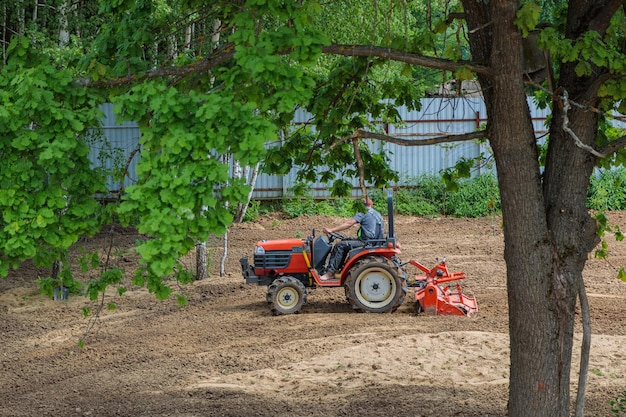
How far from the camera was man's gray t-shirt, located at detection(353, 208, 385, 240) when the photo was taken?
1134cm

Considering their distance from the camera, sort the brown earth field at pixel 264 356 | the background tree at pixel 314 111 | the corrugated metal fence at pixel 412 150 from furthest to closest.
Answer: the corrugated metal fence at pixel 412 150 → the brown earth field at pixel 264 356 → the background tree at pixel 314 111

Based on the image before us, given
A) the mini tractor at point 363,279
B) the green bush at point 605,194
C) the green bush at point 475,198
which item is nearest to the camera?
the mini tractor at point 363,279

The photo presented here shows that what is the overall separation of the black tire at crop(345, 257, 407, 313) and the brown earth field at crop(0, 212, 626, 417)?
24cm

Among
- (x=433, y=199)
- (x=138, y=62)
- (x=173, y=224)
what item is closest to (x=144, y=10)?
(x=138, y=62)

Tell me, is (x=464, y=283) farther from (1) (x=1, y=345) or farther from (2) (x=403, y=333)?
(1) (x=1, y=345)

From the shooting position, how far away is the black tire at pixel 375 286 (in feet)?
36.7

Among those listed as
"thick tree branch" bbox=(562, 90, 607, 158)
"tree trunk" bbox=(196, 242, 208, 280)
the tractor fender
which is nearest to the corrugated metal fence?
"tree trunk" bbox=(196, 242, 208, 280)

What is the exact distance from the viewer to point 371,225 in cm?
1140

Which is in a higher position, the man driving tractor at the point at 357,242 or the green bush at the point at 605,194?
the green bush at the point at 605,194

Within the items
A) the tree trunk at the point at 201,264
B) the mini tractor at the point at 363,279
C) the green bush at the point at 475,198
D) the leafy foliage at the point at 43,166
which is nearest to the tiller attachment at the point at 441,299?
the mini tractor at the point at 363,279

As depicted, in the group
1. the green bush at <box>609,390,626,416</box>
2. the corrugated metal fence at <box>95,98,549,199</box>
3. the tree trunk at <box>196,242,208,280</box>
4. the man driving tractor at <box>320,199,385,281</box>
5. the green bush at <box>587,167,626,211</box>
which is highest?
the corrugated metal fence at <box>95,98,549,199</box>

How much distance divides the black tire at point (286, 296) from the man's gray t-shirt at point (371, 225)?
114cm

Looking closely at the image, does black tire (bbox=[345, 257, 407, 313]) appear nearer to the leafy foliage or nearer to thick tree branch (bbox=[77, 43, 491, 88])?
thick tree branch (bbox=[77, 43, 491, 88])

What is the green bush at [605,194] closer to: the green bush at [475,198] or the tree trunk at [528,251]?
the green bush at [475,198]
